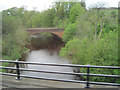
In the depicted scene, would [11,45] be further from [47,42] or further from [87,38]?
[47,42]

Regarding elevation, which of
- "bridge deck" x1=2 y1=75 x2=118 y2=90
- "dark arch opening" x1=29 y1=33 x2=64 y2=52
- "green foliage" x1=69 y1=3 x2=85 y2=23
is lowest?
"dark arch opening" x1=29 y1=33 x2=64 y2=52

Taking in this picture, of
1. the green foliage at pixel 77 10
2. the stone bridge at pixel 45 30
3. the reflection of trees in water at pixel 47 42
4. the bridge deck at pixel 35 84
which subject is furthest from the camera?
the stone bridge at pixel 45 30

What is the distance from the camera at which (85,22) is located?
1488 cm

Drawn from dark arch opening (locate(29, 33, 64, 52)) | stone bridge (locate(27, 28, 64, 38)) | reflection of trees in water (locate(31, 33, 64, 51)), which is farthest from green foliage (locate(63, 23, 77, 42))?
stone bridge (locate(27, 28, 64, 38))

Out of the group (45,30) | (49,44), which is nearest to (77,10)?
(49,44)

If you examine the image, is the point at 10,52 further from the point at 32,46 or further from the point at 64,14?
the point at 64,14

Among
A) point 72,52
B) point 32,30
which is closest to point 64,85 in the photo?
point 72,52

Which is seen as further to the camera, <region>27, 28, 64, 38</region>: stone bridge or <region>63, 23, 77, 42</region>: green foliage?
<region>27, 28, 64, 38</region>: stone bridge

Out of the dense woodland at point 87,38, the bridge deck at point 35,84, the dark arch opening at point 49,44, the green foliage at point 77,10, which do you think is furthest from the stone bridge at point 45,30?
the bridge deck at point 35,84

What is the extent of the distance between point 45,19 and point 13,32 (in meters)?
13.4

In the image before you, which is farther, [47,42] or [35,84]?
[47,42]

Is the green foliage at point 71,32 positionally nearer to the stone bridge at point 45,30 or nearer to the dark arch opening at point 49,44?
the dark arch opening at point 49,44

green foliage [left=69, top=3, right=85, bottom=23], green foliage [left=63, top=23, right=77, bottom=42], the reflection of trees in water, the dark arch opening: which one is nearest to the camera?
green foliage [left=63, top=23, right=77, bottom=42]

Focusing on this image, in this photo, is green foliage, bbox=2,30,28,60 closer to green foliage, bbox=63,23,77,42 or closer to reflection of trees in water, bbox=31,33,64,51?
green foliage, bbox=63,23,77,42
